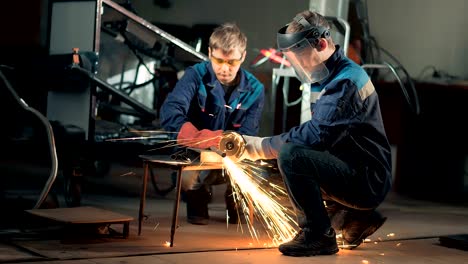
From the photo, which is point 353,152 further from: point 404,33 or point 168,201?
point 404,33

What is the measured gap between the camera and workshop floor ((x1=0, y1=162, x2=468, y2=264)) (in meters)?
5.43

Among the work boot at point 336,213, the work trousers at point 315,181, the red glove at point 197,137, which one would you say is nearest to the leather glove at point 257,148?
the work trousers at point 315,181

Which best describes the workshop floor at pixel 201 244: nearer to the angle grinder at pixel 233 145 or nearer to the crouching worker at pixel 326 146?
the crouching worker at pixel 326 146

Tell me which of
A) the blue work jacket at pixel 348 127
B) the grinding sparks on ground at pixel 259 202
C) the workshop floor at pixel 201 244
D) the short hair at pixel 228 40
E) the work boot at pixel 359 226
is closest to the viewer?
the workshop floor at pixel 201 244

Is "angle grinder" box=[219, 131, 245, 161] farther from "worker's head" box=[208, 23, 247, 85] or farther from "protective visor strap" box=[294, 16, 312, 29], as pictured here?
"worker's head" box=[208, 23, 247, 85]

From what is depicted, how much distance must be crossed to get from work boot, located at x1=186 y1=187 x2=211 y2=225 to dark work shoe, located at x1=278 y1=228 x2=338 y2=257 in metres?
1.13

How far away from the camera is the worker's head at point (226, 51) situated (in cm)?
645

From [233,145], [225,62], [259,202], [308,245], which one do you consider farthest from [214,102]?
[308,245]

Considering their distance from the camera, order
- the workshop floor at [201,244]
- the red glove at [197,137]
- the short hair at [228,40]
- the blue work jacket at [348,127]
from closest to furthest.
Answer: the workshop floor at [201,244] < the blue work jacket at [348,127] < the red glove at [197,137] < the short hair at [228,40]

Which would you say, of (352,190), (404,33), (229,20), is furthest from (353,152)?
(229,20)

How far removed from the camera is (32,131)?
715 cm

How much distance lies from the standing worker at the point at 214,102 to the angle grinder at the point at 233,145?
0.70 meters

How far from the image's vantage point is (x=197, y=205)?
676cm

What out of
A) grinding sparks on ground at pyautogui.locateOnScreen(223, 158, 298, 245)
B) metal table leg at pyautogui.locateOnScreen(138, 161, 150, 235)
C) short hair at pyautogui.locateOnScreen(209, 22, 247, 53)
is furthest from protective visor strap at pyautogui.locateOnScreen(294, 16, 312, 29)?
metal table leg at pyautogui.locateOnScreen(138, 161, 150, 235)
